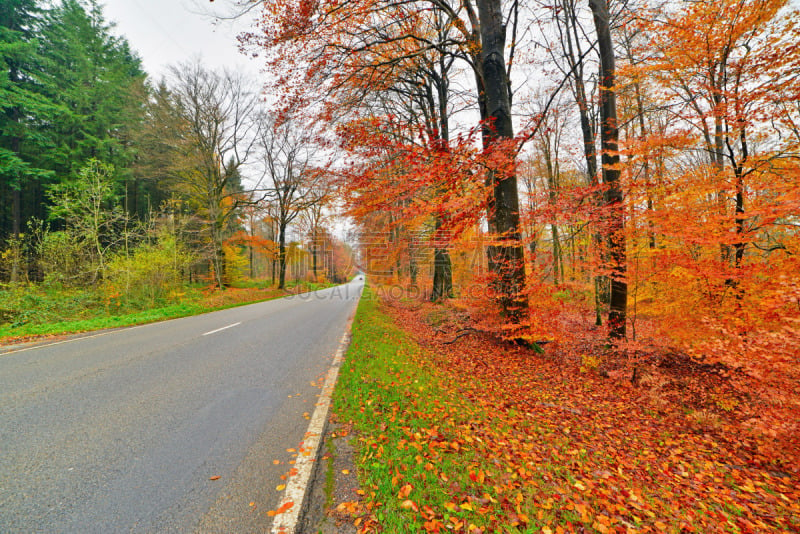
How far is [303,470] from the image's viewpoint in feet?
7.91

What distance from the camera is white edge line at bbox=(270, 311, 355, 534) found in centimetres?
187

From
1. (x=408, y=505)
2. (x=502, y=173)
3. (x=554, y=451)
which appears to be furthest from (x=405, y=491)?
(x=502, y=173)

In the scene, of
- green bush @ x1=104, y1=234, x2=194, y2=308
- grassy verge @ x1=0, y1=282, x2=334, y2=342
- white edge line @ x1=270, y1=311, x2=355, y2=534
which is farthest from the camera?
green bush @ x1=104, y1=234, x2=194, y2=308

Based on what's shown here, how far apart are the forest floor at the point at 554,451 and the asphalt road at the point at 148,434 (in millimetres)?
807

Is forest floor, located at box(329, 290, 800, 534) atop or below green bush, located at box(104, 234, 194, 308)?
below

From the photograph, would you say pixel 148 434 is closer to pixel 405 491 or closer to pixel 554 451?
pixel 405 491

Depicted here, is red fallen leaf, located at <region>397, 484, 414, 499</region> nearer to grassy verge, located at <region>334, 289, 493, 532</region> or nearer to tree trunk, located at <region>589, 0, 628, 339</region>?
grassy verge, located at <region>334, 289, 493, 532</region>

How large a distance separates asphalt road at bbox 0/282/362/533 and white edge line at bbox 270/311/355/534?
0.35ft

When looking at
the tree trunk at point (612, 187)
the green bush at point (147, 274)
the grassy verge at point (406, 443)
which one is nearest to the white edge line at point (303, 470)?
the grassy verge at point (406, 443)

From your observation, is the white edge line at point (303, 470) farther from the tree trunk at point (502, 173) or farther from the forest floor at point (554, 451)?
the tree trunk at point (502, 173)

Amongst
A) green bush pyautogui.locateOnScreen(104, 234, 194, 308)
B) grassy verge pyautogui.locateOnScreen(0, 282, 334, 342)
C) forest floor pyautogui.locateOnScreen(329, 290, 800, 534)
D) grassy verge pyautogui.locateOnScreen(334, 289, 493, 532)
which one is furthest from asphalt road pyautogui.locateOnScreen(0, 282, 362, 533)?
green bush pyautogui.locateOnScreen(104, 234, 194, 308)

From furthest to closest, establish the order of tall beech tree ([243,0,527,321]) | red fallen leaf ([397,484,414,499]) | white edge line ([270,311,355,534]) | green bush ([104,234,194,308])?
green bush ([104,234,194,308]), tall beech tree ([243,0,527,321]), red fallen leaf ([397,484,414,499]), white edge line ([270,311,355,534])

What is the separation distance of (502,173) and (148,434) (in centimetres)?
662

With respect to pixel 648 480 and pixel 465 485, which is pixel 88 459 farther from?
pixel 648 480
